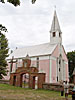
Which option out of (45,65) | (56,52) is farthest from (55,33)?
(45,65)

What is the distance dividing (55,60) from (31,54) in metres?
6.72

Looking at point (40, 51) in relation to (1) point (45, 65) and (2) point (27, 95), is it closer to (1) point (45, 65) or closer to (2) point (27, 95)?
(1) point (45, 65)

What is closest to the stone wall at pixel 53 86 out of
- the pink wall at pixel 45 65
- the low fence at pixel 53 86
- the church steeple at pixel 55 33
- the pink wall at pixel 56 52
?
the low fence at pixel 53 86

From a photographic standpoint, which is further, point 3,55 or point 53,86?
point 3,55

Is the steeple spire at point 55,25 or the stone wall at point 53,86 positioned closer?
the stone wall at point 53,86

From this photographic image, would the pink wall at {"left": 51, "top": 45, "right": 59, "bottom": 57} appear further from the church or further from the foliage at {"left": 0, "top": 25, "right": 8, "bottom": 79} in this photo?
the foliage at {"left": 0, "top": 25, "right": 8, "bottom": 79}

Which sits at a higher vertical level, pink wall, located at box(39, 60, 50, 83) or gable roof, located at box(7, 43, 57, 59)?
gable roof, located at box(7, 43, 57, 59)

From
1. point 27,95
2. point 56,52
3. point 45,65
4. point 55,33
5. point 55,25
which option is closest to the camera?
point 27,95

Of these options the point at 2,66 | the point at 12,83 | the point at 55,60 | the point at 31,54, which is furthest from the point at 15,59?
the point at 12,83

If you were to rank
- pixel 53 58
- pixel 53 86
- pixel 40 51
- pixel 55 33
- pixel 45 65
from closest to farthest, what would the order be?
pixel 53 86
pixel 45 65
pixel 53 58
pixel 55 33
pixel 40 51

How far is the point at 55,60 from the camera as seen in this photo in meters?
32.0

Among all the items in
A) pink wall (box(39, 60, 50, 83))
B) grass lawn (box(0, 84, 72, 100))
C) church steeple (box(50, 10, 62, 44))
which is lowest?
grass lawn (box(0, 84, 72, 100))

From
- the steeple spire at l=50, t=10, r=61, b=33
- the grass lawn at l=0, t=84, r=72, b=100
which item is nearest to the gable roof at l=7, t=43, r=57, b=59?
the steeple spire at l=50, t=10, r=61, b=33

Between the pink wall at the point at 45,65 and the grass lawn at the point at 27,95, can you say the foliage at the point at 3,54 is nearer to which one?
the pink wall at the point at 45,65
